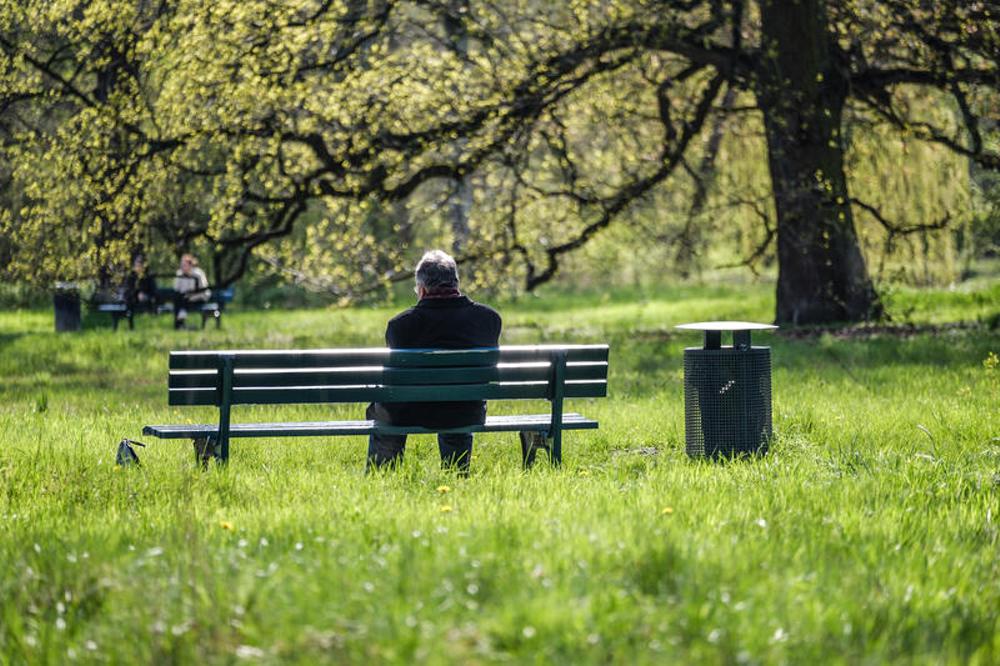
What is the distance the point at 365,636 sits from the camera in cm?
382

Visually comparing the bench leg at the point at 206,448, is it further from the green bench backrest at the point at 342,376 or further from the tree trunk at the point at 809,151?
the tree trunk at the point at 809,151

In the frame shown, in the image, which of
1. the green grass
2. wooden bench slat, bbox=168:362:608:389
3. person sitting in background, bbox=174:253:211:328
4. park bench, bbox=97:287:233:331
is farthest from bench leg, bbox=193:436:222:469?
park bench, bbox=97:287:233:331

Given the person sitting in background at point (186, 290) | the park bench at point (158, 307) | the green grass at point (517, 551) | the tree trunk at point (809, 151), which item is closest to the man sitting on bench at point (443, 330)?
the green grass at point (517, 551)

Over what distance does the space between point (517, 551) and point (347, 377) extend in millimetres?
2650

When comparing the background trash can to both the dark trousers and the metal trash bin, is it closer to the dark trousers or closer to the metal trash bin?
the dark trousers

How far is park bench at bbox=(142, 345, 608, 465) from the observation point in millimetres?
7223

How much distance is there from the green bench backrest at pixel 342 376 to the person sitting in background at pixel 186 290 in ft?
54.4

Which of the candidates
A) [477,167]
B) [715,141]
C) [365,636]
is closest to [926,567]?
[365,636]

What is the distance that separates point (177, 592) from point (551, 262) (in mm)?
14855

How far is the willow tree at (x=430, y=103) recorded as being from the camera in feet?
50.3

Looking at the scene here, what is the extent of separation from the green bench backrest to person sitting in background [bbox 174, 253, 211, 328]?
16581 millimetres

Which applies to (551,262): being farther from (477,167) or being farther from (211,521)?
(211,521)

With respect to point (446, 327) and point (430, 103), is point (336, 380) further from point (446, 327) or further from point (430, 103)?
point (430, 103)

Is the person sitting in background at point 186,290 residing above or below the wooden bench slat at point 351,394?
above
